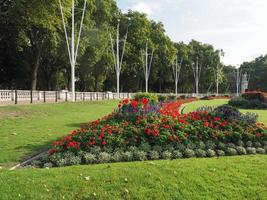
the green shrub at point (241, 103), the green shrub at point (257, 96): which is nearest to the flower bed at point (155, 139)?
the green shrub at point (241, 103)

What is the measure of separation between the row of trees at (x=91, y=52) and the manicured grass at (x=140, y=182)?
91.1 feet

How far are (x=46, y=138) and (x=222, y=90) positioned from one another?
121 meters

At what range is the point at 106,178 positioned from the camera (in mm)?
6281

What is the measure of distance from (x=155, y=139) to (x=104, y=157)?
152 cm

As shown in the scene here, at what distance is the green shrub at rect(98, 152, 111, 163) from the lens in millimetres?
7702

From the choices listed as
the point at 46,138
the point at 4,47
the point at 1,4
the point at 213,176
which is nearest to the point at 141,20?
the point at 4,47

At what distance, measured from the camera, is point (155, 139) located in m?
8.77

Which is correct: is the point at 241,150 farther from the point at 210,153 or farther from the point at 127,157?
the point at 127,157

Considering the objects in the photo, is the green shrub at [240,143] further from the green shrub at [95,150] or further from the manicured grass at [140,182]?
the green shrub at [95,150]

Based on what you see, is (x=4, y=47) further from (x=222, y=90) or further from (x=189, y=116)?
(x=222, y=90)

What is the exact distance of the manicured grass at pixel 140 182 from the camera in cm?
583

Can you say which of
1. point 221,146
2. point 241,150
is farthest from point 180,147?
point 241,150

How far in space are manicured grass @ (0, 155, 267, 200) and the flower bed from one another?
868 mm

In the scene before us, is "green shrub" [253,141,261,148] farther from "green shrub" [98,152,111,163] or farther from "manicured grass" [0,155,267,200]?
"green shrub" [98,152,111,163]
